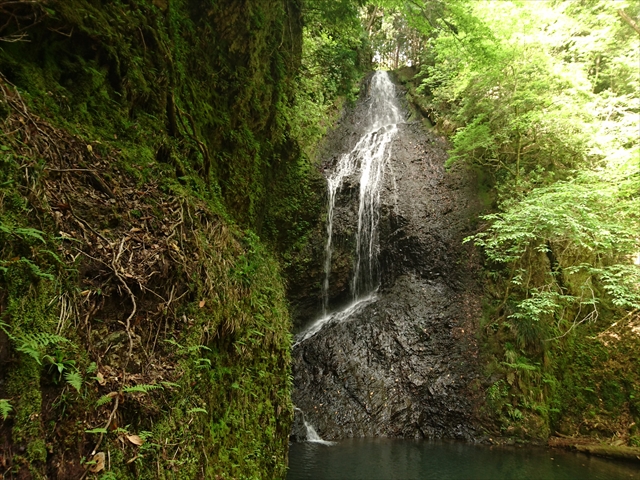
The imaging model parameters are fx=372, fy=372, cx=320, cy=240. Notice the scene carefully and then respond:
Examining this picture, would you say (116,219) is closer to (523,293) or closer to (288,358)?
(288,358)

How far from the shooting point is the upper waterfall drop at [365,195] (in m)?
11.9

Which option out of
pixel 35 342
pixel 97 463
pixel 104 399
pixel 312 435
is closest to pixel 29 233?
pixel 35 342

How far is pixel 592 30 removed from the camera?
9398 mm

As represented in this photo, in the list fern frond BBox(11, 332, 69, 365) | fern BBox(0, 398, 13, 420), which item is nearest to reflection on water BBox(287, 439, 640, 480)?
fern frond BBox(11, 332, 69, 365)

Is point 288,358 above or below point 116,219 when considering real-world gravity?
below

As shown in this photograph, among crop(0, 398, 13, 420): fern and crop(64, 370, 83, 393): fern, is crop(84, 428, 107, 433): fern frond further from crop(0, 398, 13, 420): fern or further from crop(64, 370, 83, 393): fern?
crop(0, 398, 13, 420): fern

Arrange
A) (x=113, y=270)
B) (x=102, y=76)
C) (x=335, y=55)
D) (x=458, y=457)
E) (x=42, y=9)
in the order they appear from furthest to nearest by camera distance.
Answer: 1. (x=335, y=55)
2. (x=458, y=457)
3. (x=102, y=76)
4. (x=42, y=9)
5. (x=113, y=270)

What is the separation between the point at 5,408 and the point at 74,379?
332mm

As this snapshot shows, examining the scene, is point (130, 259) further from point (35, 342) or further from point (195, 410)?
point (195, 410)

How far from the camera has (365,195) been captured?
12.6 metres

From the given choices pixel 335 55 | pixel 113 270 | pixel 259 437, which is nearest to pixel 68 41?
pixel 113 270

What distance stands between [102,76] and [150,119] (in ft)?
1.79

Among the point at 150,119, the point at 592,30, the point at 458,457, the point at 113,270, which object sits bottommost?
the point at 458,457

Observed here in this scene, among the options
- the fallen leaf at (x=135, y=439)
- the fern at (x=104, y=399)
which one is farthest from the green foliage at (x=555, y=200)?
the fern at (x=104, y=399)
